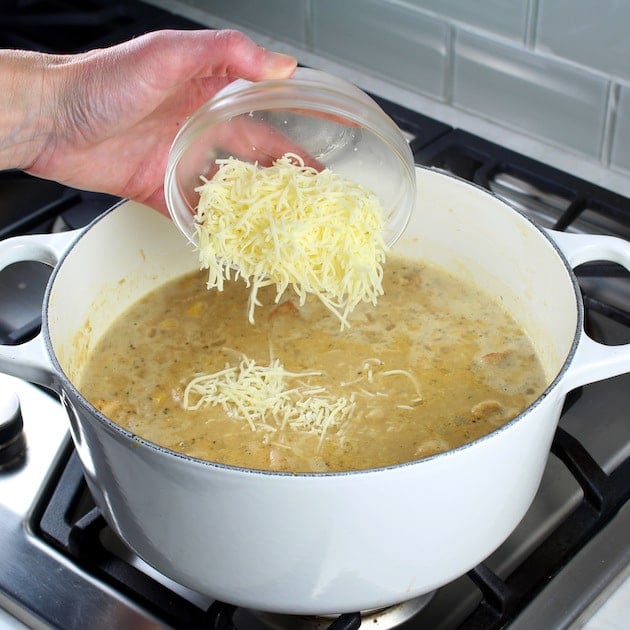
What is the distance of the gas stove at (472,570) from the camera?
965 millimetres

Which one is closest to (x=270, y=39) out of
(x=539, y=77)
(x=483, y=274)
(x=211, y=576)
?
(x=539, y=77)

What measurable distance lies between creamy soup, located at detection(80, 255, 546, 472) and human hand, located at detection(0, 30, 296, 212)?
0.25 metres

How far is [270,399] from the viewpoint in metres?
1.10

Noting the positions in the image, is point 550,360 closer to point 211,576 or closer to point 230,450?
point 230,450

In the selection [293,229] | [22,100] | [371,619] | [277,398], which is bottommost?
[371,619]

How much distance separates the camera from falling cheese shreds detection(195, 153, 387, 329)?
1.12m

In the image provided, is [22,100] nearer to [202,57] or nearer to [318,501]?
[202,57]

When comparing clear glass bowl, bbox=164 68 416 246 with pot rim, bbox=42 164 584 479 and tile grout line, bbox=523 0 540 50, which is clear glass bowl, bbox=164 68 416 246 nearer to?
pot rim, bbox=42 164 584 479

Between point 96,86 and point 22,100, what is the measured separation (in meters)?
0.09

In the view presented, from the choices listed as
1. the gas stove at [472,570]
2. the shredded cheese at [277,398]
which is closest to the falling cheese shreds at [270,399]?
the shredded cheese at [277,398]

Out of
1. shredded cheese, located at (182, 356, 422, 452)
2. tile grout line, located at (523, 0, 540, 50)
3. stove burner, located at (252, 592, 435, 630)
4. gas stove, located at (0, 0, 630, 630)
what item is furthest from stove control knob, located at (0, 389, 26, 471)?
tile grout line, located at (523, 0, 540, 50)

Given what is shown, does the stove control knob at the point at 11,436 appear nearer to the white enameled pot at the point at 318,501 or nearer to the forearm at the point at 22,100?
the white enameled pot at the point at 318,501

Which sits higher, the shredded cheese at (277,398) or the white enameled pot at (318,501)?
the white enameled pot at (318,501)

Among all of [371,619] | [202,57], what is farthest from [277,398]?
[202,57]
